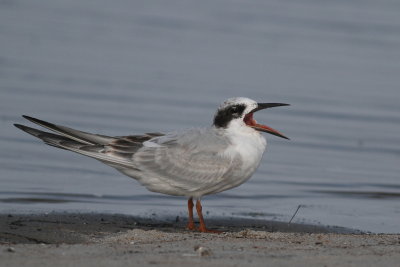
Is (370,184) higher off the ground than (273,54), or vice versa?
(273,54)

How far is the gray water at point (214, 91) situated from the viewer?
788 centimetres

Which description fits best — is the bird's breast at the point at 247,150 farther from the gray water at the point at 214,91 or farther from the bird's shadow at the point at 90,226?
the gray water at the point at 214,91

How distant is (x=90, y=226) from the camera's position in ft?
20.8

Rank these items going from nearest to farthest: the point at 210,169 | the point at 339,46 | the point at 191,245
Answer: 1. the point at 191,245
2. the point at 210,169
3. the point at 339,46

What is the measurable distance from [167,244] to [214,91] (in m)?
5.93

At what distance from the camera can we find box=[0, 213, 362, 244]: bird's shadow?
5812 millimetres

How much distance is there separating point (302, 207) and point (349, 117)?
3.08 metres

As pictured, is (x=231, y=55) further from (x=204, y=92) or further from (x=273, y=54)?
(x=204, y=92)

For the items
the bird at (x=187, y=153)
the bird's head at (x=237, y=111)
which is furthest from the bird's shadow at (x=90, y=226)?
the bird's head at (x=237, y=111)

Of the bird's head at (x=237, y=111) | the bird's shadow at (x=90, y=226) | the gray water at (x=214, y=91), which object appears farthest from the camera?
the gray water at (x=214, y=91)

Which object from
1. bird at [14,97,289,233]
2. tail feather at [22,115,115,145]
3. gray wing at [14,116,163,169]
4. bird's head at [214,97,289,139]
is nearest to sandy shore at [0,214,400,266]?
bird at [14,97,289,233]

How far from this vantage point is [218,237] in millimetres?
5809

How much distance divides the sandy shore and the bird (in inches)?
11.8

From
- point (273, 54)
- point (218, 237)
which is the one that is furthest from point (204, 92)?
point (218, 237)
